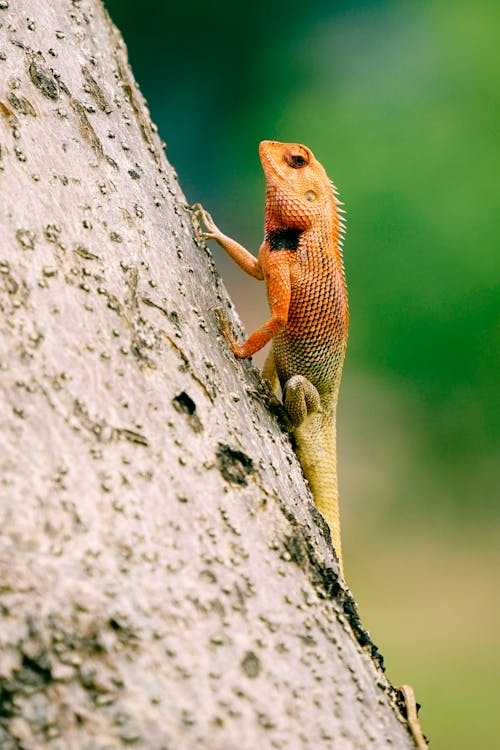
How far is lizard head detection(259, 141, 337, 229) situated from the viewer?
225 cm

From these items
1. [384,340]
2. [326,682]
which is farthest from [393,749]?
[384,340]

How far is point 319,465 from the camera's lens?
2.15 metres

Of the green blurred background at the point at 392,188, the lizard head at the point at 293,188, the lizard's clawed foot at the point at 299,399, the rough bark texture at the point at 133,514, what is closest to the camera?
the rough bark texture at the point at 133,514

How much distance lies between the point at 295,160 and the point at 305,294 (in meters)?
0.48

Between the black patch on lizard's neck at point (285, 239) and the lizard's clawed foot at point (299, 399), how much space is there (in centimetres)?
44

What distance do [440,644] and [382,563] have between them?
589mm

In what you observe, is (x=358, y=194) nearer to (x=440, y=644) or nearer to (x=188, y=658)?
(x=440, y=644)

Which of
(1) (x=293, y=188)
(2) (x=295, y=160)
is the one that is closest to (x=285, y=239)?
(1) (x=293, y=188)

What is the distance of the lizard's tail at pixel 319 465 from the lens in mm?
2109

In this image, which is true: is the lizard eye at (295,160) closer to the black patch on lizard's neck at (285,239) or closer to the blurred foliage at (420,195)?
the black patch on lizard's neck at (285,239)

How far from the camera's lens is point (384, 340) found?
4637mm

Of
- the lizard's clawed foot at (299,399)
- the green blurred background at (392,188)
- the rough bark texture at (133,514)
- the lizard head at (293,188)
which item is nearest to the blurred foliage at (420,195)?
the green blurred background at (392,188)

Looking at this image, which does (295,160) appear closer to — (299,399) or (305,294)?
(305,294)

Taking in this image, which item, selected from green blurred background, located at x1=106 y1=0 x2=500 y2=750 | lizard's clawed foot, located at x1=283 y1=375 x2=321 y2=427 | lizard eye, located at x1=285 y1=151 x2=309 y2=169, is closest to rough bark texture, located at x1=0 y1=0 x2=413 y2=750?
lizard's clawed foot, located at x1=283 y1=375 x2=321 y2=427
